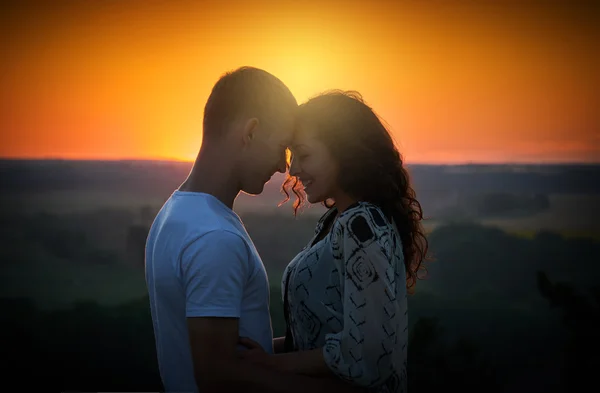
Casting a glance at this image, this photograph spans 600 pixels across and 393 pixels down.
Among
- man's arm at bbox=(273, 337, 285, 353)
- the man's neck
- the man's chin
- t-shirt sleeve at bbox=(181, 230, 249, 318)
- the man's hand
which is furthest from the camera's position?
man's arm at bbox=(273, 337, 285, 353)

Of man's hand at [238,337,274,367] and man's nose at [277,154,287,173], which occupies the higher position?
man's nose at [277,154,287,173]

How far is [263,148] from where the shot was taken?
2711 mm

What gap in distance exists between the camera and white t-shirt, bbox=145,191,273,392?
Answer: 7.27ft

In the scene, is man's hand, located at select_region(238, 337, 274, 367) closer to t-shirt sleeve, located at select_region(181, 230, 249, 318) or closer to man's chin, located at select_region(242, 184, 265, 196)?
t-shirt sleeve, located at select_region(181, 230, 249, 318)

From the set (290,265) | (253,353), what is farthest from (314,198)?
(253,353)

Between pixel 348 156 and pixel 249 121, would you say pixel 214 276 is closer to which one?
pixel 249 121

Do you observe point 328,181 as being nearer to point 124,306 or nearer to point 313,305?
point 313,305

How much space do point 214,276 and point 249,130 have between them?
0.72 metres

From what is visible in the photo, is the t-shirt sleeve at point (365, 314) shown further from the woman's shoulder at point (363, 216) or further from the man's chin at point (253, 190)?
the man's chin at point (253, 190)

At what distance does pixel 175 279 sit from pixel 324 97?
116 cm

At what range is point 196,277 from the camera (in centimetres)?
223

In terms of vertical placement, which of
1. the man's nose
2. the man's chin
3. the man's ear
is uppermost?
the man's ear

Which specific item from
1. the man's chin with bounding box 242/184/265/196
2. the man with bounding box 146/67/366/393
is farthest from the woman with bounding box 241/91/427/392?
the man's chin with bounding box 242/184/265/196

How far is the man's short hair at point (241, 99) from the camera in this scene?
8.56ft
